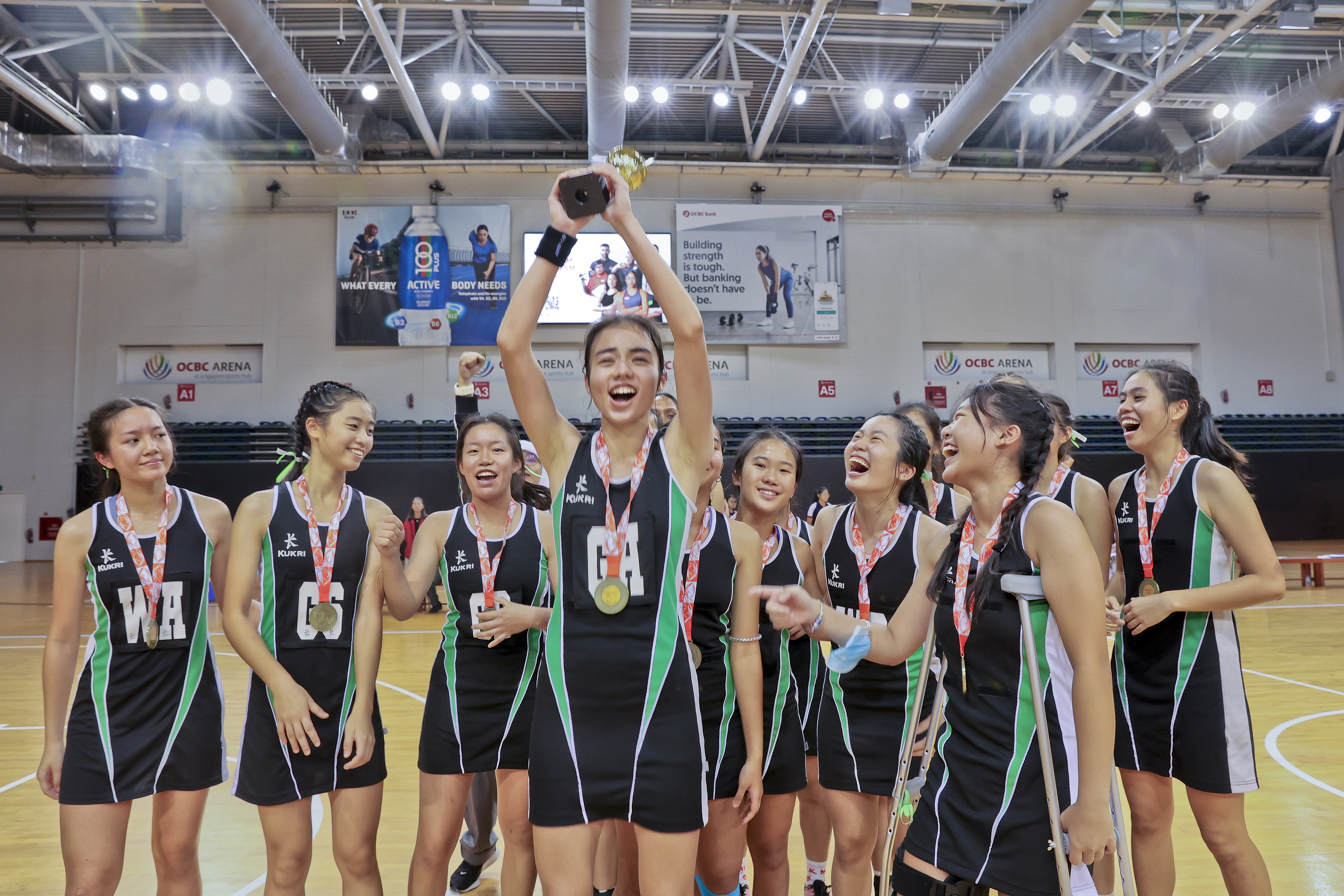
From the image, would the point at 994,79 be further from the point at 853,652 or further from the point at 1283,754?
the point at 853,652

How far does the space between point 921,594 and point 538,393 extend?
1183 millimetres

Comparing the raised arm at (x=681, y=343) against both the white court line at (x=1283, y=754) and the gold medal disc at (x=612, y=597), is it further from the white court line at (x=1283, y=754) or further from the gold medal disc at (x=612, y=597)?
the white court line at (x=1283, y=754)

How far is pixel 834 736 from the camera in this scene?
9.25 feet

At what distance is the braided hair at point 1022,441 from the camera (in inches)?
76.2

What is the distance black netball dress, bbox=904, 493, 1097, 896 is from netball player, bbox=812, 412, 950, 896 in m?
0.68

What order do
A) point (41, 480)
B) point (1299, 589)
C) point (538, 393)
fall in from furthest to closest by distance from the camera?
point (41, 480)
point (1299, 589)
point (538, 393)

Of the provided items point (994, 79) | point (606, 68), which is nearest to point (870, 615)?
point (606, 68)

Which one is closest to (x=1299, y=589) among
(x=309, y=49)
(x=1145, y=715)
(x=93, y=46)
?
(x=1145, y=715)

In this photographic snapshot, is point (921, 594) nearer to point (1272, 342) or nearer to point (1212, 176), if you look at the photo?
point (1212, 176)

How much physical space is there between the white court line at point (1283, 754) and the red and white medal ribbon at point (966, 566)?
12.0 ft

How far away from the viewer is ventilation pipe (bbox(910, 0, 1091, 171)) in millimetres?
10523

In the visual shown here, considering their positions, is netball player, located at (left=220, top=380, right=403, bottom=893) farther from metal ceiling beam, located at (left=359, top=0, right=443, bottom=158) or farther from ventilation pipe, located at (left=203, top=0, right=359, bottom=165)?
metal ceiling beam, located at (left=359, top=0, right=443, bottom=158)

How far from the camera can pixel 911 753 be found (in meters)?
2.14

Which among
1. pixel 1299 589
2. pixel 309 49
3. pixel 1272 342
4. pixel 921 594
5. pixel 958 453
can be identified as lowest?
pixel 1299 589
